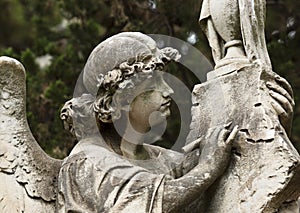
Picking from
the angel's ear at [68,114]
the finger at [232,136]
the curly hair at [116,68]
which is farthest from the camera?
the angel's ear at [68,114]

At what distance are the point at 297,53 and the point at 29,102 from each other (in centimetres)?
269

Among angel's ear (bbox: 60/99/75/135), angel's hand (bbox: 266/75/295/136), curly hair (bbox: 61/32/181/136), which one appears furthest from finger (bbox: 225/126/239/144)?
angel's ear (bbox: 60/99/75/135)

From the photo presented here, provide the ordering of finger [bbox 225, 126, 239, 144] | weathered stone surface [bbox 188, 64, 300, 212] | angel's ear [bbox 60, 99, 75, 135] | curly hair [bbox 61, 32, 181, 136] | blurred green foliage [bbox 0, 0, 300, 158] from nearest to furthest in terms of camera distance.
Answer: weathered stone surface [bbox 188, 64, 300, 212]
finger [bbox 225, 126, 239, 144]
curly hair [bbox 61, 32, 181, 136]
angel's ear [bbox 60, 99, 75, 135]
blurred green foliage [bbox 0, 0, 300, 158]

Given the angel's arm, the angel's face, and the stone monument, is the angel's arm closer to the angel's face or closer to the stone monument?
the stone monument

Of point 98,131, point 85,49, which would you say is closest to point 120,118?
point 98,131

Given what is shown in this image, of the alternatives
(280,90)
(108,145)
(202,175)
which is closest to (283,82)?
(280,90)

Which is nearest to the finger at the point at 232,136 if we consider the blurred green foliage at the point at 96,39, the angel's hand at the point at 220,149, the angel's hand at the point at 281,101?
the angel's hand at the point at 220,149

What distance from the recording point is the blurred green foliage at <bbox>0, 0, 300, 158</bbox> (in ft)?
26.4

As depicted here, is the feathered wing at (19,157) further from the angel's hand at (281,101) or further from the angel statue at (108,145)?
the angel's hand at (281,101)

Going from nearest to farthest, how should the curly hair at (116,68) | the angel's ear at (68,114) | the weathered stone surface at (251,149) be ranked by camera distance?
the weathered stone surface at (251,149) < the curly hair at (116,68) < the angel's ear at (68,114)

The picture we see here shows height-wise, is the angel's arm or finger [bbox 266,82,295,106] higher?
finger [bbox 266,82,295,106]

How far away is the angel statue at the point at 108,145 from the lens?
407 cm

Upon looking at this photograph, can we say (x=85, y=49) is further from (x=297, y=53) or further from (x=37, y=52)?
(x=297, y=53)

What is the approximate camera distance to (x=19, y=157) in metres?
4.28
